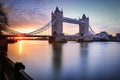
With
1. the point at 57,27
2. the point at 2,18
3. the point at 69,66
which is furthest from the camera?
the point at 57,27

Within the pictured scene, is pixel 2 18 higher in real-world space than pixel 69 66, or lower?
higher

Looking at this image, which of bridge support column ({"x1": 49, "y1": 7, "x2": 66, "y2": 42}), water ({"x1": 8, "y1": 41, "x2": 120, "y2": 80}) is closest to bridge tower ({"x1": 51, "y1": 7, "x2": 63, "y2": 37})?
bridge support column ({"x1": 49, "y1": 7, "x2": 66, "y2": 42})

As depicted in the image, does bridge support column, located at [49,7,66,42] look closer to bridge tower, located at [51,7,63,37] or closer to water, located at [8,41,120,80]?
bridge tower, located at [51,7,63,37]

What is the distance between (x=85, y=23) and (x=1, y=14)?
13738cm

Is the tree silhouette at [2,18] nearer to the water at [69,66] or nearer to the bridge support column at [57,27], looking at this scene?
the water at [69,66]

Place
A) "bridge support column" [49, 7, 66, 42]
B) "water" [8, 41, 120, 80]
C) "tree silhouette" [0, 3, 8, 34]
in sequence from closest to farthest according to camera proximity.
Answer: "water" [8, 41, 120, 80] < "tree silhouette" [0, 3, 8, 34] < "bridge support column" [49, 7, 66, 42]

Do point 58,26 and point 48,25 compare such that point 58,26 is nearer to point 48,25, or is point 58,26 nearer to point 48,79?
point 48,25

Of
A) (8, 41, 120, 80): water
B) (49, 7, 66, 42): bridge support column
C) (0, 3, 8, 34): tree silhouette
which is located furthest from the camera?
(49, 7, 66, 42): bridge support column

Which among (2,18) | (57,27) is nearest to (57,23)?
(57,27)

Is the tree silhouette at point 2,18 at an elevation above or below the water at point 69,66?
above

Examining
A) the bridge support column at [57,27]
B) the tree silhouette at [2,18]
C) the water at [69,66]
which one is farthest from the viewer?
the bridge support column at [57,27]

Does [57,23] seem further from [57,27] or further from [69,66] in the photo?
[69,66]

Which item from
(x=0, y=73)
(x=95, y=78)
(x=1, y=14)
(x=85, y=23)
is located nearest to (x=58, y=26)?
(x=85, y=23)

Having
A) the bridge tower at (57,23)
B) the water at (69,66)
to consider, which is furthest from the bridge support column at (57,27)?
the water at (69,66)
